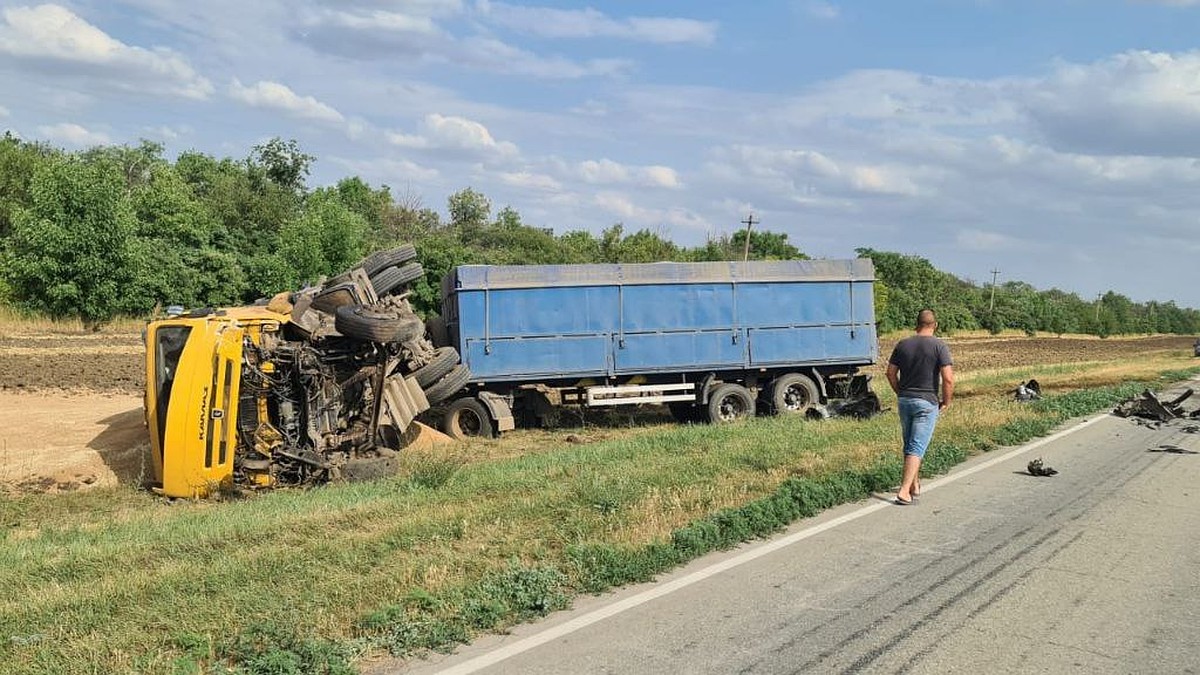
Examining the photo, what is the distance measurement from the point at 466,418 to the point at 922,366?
8.90 m

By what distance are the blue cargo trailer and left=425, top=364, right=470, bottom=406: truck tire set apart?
112 cm

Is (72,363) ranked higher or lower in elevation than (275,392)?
higher

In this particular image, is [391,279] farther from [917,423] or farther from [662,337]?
[917,423]

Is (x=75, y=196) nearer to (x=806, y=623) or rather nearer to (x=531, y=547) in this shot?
(x=531, y=547)

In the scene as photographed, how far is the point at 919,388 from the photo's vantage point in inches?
329

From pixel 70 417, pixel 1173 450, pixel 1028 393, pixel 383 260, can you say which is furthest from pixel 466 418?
pixel 1028 393

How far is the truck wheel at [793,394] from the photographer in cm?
1675

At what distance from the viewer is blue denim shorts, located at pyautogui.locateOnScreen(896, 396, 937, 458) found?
26.8 feet

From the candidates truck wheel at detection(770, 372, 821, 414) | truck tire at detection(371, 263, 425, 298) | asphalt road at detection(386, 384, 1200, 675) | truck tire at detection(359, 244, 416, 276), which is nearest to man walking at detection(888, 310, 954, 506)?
asphalt road at detection(386, 384, 1200, 675)

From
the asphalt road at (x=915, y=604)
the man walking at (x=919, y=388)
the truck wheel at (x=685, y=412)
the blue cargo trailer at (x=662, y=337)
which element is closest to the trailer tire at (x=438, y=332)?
the blue cargo trailer at (x=662, y=337)

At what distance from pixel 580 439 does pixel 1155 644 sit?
427 inches

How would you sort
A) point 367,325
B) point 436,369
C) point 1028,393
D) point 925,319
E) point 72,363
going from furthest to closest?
point 72,363 → point 1028,393 → point 436,369 → point 367,325 → point 925,319

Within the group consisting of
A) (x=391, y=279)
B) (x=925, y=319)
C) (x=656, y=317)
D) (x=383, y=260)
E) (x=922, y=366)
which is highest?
(x=383, y=260)

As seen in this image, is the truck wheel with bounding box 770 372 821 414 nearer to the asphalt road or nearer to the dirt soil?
the asphalt road
